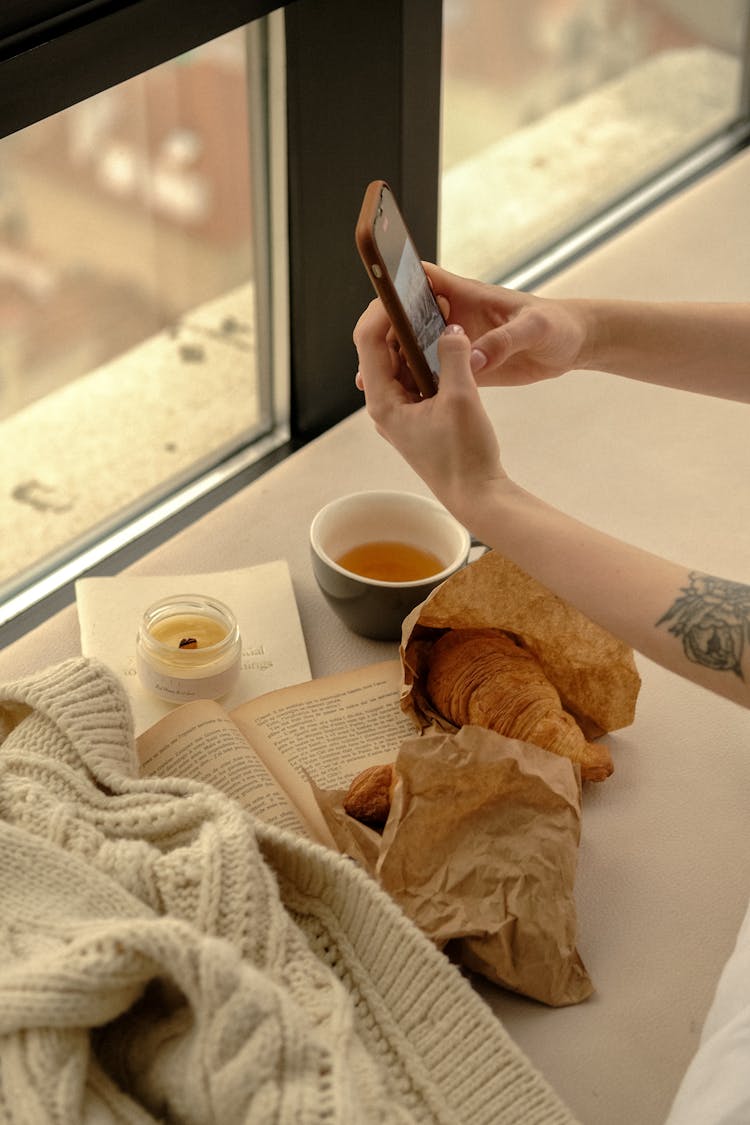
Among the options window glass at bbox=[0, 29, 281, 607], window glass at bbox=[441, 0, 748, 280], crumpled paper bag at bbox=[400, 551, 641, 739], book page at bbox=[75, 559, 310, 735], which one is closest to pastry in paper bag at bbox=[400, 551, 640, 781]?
crumpled paper bag at bbox=[400, 551, 641, 739]

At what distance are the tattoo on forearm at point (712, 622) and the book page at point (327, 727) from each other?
24 cm

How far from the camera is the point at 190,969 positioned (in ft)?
1.80

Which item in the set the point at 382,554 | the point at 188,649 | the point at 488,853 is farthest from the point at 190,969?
the point at 382,554

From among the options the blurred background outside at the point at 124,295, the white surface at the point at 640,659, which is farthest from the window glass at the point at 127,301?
the white surface at the point at 640,659

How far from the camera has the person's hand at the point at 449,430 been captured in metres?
0.68

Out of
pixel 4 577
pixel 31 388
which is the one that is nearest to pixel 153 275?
pixel 31 388

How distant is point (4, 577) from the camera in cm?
103

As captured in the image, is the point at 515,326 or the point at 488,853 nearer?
the point at 488,853

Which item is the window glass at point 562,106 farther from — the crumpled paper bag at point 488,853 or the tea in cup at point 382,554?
the crumpled paper bag at point 488,853

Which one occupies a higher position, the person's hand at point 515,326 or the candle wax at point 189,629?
the person's hand at point 515,326

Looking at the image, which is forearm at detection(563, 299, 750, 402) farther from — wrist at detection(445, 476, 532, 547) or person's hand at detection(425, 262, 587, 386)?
wrist at detection(445, 476, 532, 547)

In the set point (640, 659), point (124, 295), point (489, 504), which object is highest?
point (489, 504)

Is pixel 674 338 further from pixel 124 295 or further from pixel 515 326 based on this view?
pixel 124 295

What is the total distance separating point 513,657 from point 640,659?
0.14 metres
